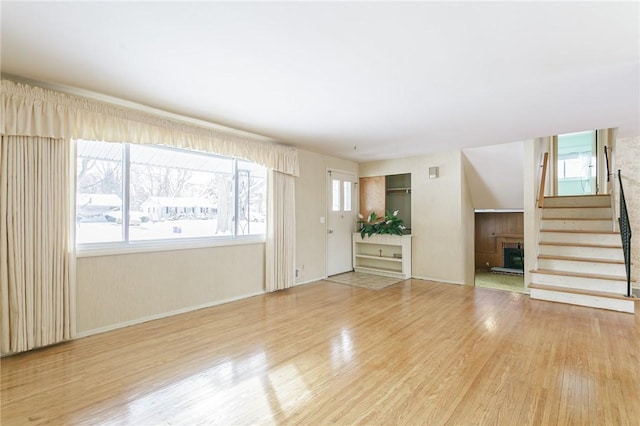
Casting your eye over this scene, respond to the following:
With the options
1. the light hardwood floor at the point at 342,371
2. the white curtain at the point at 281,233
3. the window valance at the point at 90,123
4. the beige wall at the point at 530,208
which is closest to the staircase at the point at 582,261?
the beige wall at the point at 530,208

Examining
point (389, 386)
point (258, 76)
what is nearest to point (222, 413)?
point (389, 386)

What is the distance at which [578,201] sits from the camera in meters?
5.82

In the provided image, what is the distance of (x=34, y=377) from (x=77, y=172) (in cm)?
181

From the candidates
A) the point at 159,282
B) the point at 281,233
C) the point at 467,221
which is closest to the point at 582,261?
the point at 467,221

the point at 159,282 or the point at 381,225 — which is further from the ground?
the point at 381,225

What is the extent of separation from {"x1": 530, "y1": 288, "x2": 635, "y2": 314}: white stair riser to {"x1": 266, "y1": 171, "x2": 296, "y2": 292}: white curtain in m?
3.67

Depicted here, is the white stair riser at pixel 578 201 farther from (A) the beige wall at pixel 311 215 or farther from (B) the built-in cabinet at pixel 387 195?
(A) the beige wall at pixel 311 215

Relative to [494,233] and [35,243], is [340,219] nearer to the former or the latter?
[35,243]

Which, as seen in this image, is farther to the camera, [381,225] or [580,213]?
[381,225]

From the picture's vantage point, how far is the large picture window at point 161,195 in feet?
10.4

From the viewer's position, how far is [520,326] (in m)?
3.36

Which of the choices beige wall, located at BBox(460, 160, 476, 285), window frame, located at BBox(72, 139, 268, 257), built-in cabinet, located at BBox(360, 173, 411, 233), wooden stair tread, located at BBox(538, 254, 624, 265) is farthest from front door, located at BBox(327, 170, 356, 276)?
wooden stair tread, located at BBox(538, 254, 624, 265)

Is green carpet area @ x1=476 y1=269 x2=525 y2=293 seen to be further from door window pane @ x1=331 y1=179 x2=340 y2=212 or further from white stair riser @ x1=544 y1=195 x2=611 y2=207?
door window pane @ x1=331 y1=179 x2=340 y2=212

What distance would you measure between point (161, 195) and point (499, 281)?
23.4 ft
